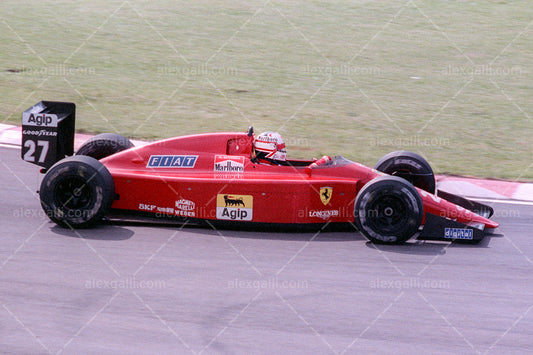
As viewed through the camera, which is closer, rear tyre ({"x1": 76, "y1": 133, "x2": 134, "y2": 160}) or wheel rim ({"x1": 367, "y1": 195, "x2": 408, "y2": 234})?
wheel rim ({"x1": 367, "y1": 195, "x2": 408, "y2": 234})

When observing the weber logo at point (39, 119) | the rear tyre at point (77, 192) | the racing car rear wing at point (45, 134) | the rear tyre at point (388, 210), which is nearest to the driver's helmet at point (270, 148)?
the rear tyre at point (388, 210)

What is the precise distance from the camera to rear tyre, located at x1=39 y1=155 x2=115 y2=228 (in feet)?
27.9

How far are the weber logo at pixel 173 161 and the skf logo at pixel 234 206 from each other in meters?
0.67

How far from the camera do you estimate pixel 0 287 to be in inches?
282

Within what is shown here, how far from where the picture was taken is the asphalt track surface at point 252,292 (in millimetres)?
6297

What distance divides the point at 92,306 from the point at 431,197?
161 inches

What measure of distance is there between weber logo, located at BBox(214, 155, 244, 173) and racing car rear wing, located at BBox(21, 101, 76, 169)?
1.96m

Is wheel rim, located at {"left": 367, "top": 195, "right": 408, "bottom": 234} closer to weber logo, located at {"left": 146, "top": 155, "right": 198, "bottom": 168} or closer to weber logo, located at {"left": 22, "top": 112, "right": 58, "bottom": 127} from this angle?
weber logo, located at {"left": 146, "top": 155, "right": 198, "bottom": 168}

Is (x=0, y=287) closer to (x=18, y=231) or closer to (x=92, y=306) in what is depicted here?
(x=92, y=306)

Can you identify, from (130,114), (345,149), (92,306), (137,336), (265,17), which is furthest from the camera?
(265,17)

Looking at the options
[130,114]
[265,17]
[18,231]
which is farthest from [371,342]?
[265,17]

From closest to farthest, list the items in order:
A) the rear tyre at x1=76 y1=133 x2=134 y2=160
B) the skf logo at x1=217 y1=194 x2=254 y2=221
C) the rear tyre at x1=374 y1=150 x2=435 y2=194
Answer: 1. the skf logo at x1=217 y1=194 x2=254 y2=221
2. the rear tyre at x1=374 y1=150 x2=435 y2=194
3. the rear tyre at x1=76 y1=133 x2=134 y2=160

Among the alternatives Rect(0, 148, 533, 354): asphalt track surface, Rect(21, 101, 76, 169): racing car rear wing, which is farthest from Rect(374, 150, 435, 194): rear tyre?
Rect(21, 101, 76, 169): racing car rear wing

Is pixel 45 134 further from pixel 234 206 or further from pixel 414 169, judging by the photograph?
pixel 414 169
